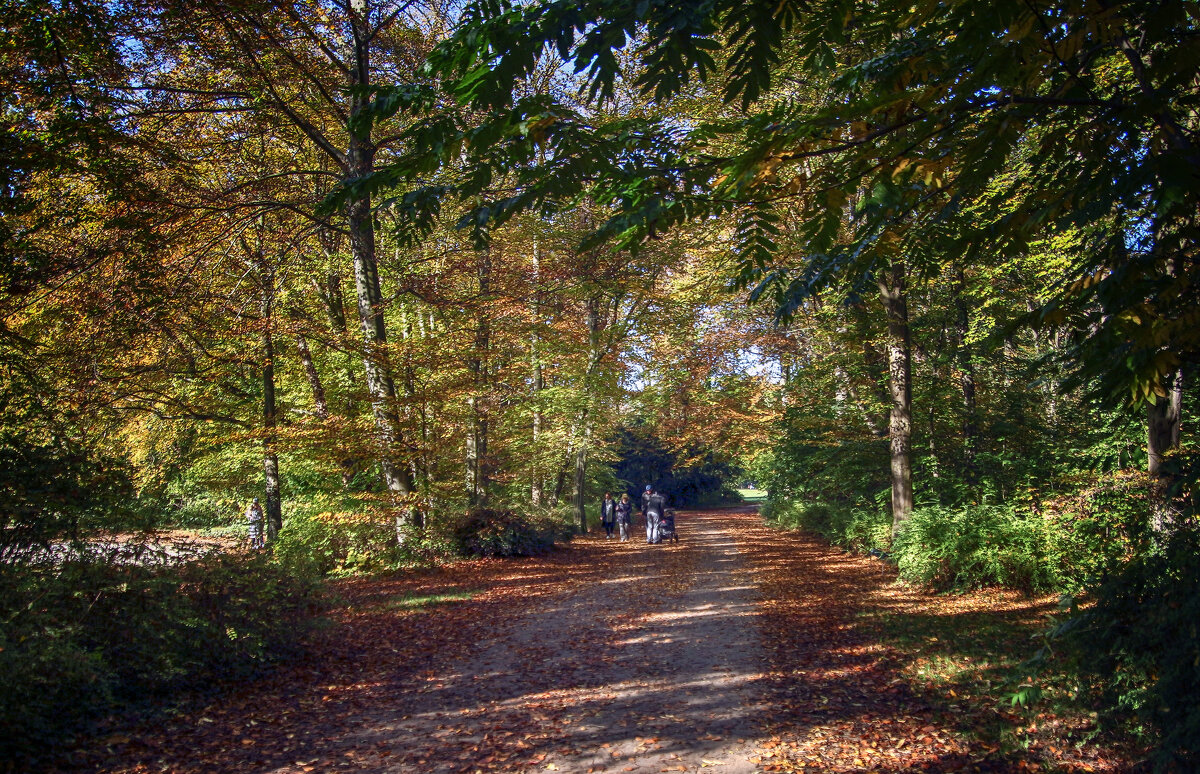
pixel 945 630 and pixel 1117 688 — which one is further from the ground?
pixel 1117 688

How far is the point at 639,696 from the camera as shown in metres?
6.26

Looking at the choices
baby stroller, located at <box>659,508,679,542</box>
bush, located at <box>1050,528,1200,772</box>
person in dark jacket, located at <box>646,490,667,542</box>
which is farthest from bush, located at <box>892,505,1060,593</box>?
baby stroller, located at <box>659,508,679,542</box>

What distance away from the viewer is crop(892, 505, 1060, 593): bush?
980 cm

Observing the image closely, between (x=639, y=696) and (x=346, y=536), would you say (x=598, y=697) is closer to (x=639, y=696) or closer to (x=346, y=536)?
(x=639, y=696)

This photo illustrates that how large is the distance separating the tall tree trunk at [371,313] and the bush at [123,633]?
6.11 m

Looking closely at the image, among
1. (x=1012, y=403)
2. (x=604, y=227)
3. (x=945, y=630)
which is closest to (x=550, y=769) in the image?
(x=604, y=227)

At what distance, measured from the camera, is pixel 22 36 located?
7.06m

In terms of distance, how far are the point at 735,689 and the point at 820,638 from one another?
7.88ft

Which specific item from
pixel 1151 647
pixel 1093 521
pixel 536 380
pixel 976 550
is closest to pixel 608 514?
pixel 536 380

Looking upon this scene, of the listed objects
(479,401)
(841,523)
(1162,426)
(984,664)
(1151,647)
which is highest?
(479,401)

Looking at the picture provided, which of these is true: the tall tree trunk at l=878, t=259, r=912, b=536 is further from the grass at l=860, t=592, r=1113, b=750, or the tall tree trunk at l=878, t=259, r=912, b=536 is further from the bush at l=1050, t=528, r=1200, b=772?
the bush at l=1050, t=528, r=1200, b=772

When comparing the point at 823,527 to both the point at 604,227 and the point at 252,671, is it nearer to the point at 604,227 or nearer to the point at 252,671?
the point at 252,671

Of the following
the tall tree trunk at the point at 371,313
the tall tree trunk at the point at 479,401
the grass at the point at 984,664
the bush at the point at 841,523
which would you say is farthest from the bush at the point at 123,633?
the bush at the point at 841,523

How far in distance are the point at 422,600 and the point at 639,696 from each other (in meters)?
6.14
